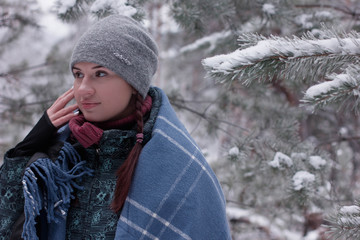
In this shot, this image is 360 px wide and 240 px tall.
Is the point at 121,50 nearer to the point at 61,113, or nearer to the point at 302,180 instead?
the point at 61,113

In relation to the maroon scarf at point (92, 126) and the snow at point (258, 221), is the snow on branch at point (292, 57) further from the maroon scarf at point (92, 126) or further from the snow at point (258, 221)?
the snow at point (258, 221)

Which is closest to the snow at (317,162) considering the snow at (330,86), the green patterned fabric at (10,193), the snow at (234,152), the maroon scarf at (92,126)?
the snow at (234,152)

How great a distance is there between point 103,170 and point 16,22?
1.97 m

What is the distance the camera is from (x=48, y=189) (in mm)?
1134

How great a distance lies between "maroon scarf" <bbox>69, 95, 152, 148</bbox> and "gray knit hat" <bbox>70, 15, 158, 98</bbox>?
7 cm

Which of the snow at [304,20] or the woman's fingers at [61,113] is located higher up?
the snow at [304,20]

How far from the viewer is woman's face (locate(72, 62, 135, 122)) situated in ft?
3.90

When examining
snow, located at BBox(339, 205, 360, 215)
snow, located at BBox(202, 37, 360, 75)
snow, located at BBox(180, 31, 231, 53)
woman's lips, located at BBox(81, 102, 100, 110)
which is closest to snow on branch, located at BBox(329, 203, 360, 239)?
snow, located at BBox(339, 205, 360, 215)

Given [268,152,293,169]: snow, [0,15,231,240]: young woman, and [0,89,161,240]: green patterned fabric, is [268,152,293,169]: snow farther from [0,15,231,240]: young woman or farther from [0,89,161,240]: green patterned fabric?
[0,89,161,240]: green patterned fabric

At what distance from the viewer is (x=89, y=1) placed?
1751 mm

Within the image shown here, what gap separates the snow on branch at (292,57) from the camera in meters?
0.79

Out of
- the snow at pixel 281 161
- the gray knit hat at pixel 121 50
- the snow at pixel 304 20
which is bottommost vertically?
the snow at pixel 281 161

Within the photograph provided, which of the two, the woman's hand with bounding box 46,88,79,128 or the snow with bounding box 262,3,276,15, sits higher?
the snow with bounding box 262,3,276,15

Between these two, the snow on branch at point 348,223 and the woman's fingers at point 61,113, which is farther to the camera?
the woman's fingers at point 61,113
